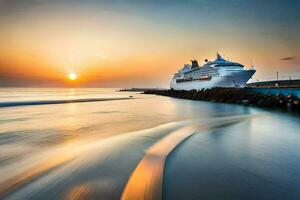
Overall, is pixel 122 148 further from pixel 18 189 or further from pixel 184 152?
pixel 18 189

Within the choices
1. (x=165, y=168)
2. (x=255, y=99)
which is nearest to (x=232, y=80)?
(x=255, y=99)

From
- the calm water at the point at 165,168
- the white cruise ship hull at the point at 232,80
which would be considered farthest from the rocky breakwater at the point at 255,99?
the calm water at the point at 165,168

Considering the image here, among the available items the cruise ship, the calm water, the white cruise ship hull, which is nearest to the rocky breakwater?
the white cruise ship hull

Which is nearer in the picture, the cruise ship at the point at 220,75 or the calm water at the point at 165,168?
the calm water at the point at 165,168

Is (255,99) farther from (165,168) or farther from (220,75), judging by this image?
(165,168)

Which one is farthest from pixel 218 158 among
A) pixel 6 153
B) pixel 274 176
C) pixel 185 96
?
pixel 185 96

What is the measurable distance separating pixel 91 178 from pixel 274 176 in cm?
396

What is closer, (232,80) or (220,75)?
(232,80)

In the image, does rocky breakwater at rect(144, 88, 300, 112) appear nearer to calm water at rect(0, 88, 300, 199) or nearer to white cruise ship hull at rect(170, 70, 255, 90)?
white cruise ship hull at rect(170, 70, 255, 90)

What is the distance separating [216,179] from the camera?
386 cm

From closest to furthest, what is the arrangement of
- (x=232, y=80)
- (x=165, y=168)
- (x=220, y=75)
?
(x=165, y=168) < (x=232, y=80) < (x=220, y=75)

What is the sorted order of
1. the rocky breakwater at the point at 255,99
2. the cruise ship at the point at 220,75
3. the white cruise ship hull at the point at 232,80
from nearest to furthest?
the rocky breakwater at the point at 255,99 → the white cruise ship hull at the point at 232,80 → the cruise ship at the point at 220,75

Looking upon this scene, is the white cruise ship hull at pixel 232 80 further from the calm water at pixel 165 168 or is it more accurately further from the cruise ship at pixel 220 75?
the calm water at pixel 165 168

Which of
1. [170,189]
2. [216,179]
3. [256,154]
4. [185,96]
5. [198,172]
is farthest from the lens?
[185,96]
